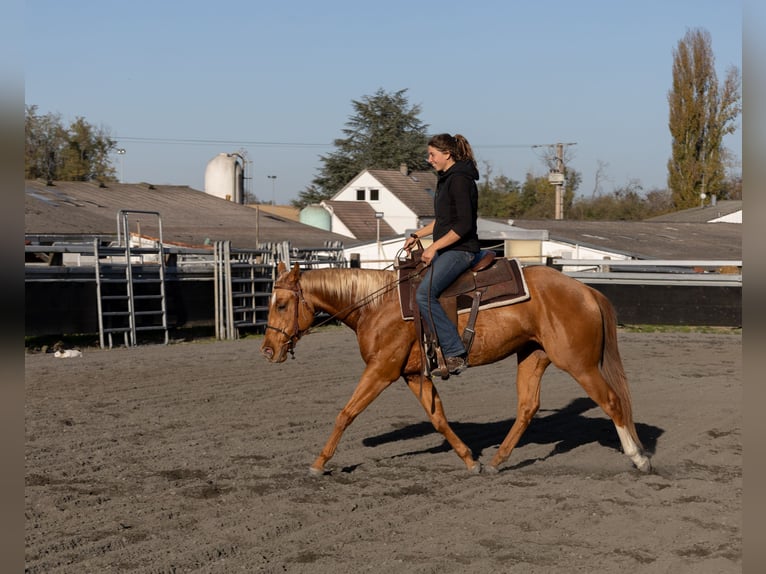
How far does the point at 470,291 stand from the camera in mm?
6988

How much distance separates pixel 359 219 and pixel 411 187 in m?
6.94

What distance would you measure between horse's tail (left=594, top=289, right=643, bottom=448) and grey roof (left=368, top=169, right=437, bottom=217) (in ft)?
166

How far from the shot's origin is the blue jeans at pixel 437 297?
6840 millimetres

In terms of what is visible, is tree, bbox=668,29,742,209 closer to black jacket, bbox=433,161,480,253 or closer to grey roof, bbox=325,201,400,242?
grey roof, bbox=325,201,400,242

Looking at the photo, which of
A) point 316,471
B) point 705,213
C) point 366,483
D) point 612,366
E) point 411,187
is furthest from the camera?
point 411,187

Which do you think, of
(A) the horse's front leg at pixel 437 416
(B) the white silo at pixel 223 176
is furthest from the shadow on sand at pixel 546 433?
(B) the white silo at pixel 223 176

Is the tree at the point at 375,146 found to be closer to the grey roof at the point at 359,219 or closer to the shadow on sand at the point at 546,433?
the grey roof at the point at 359,219

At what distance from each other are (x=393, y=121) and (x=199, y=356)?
66.4m

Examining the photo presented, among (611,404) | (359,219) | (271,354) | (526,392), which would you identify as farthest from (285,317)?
(359,219)

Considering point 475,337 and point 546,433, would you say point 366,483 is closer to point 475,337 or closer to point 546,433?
point 475,337

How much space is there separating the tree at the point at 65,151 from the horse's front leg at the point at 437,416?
179ft

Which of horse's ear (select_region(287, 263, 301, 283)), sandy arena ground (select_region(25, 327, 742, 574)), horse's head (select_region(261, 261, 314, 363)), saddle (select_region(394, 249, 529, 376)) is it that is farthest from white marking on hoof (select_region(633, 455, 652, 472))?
horse's ear (select_region(287, 263, 301, 283))

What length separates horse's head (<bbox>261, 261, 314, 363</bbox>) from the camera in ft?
23.1
